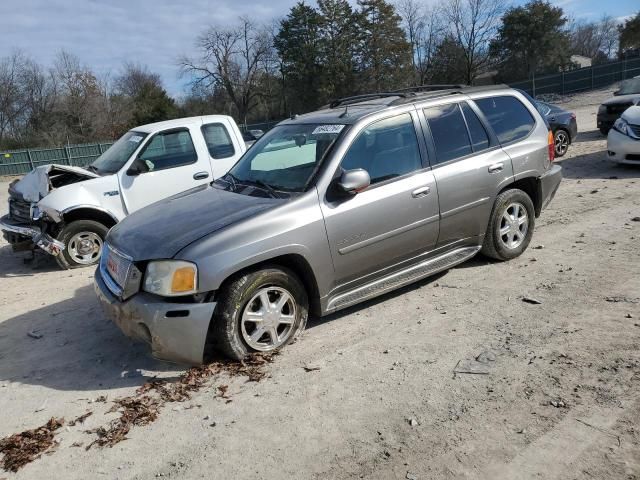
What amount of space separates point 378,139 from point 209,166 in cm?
389

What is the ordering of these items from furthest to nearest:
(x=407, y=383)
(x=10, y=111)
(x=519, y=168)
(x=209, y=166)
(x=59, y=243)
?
1. (x=10, y=111)
2. (x=209, y=166)
3. (x=59, y=243)
4. (x=519, y=168)
5. (x=407, y=383)

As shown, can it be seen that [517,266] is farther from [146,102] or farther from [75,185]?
[146,102]

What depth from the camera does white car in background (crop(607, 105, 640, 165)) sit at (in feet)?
31.6

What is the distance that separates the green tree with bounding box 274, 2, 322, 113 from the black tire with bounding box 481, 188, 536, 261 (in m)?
43.6

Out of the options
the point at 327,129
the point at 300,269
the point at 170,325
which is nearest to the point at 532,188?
the point at 327,129

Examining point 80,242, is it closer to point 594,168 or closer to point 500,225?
point 500,225

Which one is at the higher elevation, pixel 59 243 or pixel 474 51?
pixel 474 51

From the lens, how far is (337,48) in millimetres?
46969

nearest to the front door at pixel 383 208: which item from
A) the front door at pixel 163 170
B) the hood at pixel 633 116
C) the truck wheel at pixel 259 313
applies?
the truck wheel at pixel 259 313

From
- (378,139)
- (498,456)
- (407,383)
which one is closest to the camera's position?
(498,456)

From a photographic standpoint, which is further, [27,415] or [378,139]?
[378,139]

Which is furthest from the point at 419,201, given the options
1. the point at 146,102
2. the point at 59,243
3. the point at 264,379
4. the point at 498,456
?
the point at 146,102

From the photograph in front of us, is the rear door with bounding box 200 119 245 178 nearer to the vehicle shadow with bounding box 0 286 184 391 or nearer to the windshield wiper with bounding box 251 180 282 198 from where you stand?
the vehicle shadow with bounding box 0 286 184 391

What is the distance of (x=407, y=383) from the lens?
3621mm
